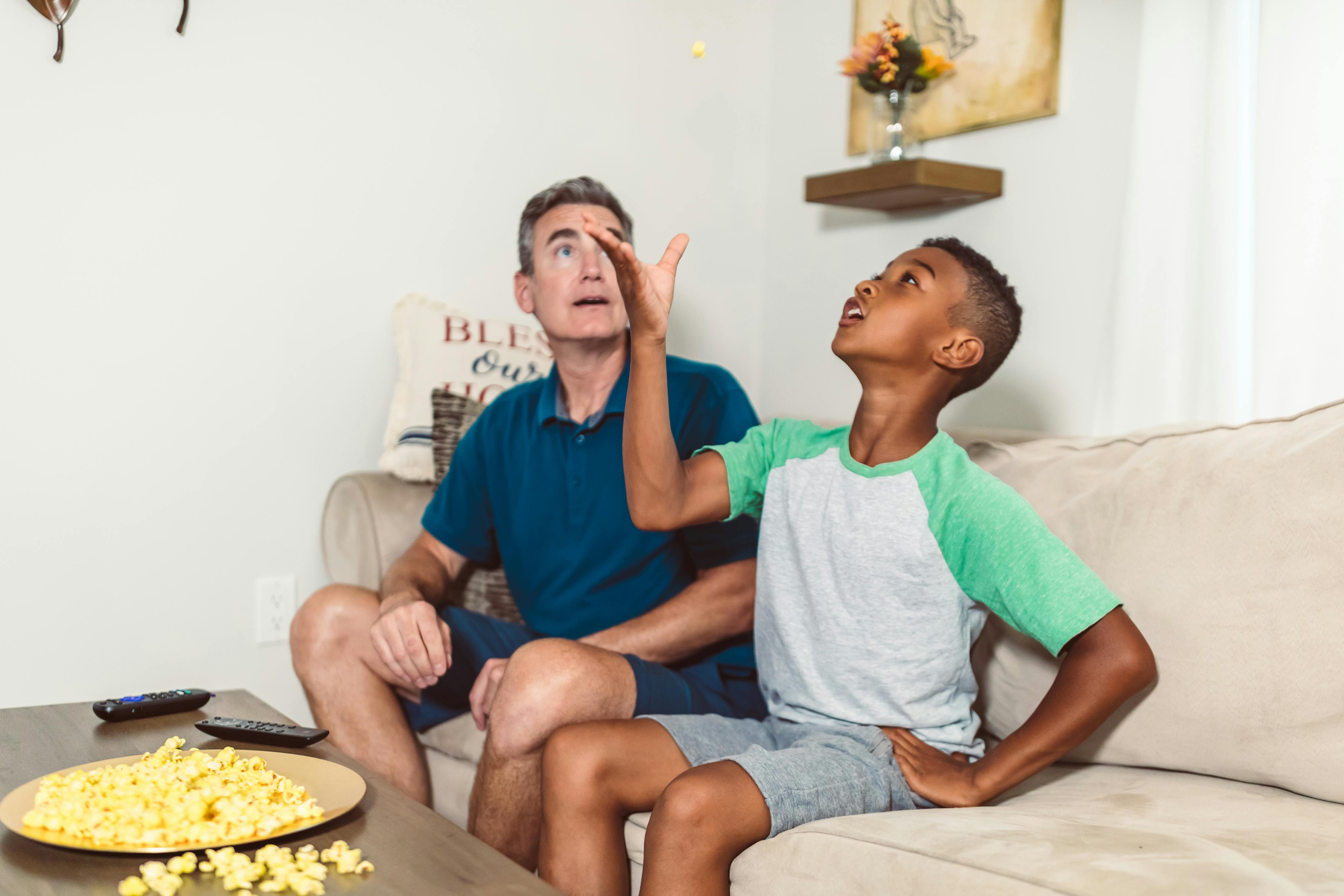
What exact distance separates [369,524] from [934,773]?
1.16 meters

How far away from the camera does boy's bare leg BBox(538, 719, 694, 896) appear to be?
121 cm

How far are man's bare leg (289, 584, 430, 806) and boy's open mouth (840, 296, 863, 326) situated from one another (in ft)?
2.78

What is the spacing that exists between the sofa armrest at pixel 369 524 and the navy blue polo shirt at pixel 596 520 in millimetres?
277

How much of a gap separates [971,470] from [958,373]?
0.15 meters

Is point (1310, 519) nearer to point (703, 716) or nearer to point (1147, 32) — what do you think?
point (703, 716)

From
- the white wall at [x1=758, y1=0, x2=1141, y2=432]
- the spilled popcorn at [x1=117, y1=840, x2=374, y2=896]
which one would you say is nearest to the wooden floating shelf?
the white wall at [x1=758, y1=0, x2=1141, y2=432]

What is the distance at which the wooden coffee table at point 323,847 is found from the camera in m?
0.83

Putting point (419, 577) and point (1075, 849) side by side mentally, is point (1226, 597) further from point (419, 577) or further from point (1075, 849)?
point (419, 577)

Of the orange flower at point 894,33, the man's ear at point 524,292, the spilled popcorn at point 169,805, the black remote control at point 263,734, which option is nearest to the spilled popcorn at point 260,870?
the spilled popcorn at point 169,805

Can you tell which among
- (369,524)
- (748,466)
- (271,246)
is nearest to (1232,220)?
(748,466)

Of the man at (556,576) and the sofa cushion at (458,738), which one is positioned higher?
the man at (556,576)

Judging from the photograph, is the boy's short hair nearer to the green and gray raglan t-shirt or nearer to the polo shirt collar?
the green and gray raglan t-shirt

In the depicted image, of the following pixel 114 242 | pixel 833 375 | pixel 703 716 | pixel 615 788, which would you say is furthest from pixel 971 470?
pixel 114 242

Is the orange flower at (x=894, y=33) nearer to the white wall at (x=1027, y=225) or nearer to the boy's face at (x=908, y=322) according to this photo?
the white wall at (x=1027, y=225)
